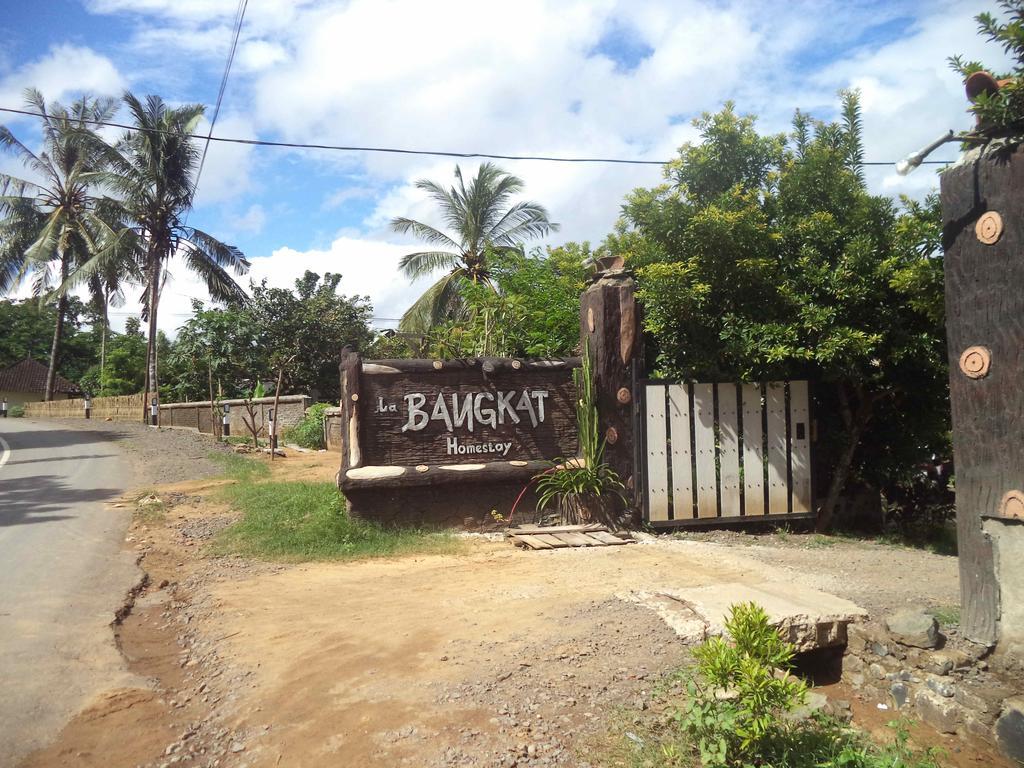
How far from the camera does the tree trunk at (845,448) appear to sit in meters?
8.30

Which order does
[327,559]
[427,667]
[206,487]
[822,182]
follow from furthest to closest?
[206,487] < [822,182] < [327,559] < [427,667]

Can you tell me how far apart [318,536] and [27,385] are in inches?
1877

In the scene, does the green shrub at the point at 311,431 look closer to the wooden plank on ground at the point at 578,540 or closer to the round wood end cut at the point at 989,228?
the wooden plank on ground at the point at 578,540

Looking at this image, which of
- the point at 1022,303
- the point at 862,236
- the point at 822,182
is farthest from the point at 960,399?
the point at 822,182

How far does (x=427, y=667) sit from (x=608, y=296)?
Result: 16.4ft

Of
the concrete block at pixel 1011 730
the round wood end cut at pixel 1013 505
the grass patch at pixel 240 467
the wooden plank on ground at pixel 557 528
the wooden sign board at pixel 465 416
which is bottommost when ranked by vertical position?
the concrete block at pixel 1011 730

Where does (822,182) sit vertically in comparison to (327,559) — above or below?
above

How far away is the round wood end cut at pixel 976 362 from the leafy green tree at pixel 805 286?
2260mm

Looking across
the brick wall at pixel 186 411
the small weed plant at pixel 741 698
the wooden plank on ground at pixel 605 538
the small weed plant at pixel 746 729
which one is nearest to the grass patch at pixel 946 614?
the small weed plant at pixel 746 729

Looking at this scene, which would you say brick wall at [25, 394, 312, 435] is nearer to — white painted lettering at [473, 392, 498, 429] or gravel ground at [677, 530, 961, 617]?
white painted lettering at [473, 392, 498, 429]

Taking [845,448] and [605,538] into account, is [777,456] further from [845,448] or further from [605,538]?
[605,538]

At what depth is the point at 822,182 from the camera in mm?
8008

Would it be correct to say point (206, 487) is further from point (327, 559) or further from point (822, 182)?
point (822, 182)

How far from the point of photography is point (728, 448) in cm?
816
